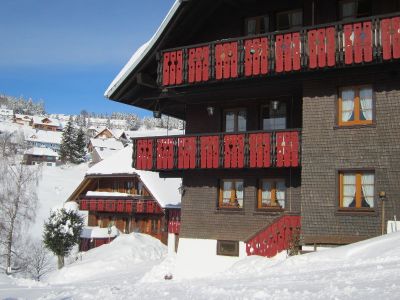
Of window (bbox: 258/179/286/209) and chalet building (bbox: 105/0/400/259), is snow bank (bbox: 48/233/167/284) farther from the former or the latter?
window (bbox: 258/179/286/209)

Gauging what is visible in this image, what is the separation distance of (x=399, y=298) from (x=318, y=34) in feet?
32.1

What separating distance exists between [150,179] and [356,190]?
26763 millimetres

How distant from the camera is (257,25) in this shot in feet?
61.5

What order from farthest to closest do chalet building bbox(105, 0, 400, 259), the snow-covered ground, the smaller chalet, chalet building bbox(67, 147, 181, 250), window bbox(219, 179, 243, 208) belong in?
the smaller chalet, chalet building bbox(67, 147, 181, 250), window bbox(219, 179, 243, 208), chalet building bbox(105, 0, 400, 259), the snow-covered ground

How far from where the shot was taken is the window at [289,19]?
17891mm

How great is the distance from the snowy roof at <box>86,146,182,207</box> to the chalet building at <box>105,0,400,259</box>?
19.5 meters

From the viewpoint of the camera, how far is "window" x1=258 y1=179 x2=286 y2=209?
18266 mm

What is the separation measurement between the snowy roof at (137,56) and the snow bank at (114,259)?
9.51 m

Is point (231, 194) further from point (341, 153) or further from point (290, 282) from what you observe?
point (290, 282)

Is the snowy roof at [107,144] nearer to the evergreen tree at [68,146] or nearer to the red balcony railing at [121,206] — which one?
the evergreen tree at [68,146]

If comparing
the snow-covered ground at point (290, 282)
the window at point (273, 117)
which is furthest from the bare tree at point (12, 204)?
the snow-covered ground at point (290, 282)

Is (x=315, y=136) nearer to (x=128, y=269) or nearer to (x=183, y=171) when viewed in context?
(x=183, y=171)

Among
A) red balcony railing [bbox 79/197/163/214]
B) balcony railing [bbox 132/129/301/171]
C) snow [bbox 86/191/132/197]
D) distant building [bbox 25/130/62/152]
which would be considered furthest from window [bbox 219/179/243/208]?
distant building [bbox 25/130/62/152]

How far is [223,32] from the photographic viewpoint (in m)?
19.3
